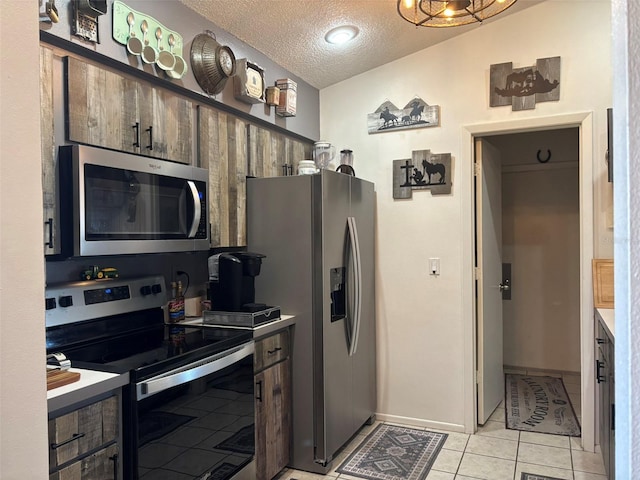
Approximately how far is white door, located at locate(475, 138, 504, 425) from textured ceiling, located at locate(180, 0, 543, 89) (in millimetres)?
911

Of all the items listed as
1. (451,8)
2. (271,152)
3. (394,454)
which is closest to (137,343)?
(271,152)

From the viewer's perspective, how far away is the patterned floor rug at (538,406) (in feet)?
11.4

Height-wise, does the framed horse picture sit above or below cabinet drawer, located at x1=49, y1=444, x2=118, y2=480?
above

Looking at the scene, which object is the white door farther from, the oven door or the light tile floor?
the oven door

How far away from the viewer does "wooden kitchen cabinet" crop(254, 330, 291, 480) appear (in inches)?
99.0

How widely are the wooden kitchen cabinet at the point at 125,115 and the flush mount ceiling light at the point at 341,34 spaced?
1.09 m

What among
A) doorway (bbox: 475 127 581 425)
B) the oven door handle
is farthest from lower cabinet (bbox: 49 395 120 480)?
doorway (bbox: 475 127 581 425)

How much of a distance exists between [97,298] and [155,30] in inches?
49.2

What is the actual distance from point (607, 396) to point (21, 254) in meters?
2.64

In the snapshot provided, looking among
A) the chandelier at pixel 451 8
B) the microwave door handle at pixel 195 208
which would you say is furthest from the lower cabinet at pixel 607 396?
the microwave door handle at pixel 195 208

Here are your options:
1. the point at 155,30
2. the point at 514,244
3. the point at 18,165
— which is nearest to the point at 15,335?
the point at 18,165

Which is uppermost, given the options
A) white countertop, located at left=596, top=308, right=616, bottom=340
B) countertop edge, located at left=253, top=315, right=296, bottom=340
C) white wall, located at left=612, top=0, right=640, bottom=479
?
white wall, located at left=612, top=0, right=640, bottom=479

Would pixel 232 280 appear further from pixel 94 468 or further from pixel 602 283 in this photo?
pixel 602 283

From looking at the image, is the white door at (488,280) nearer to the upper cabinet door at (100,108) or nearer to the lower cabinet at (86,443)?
the upper cabinet door at (100,108)
